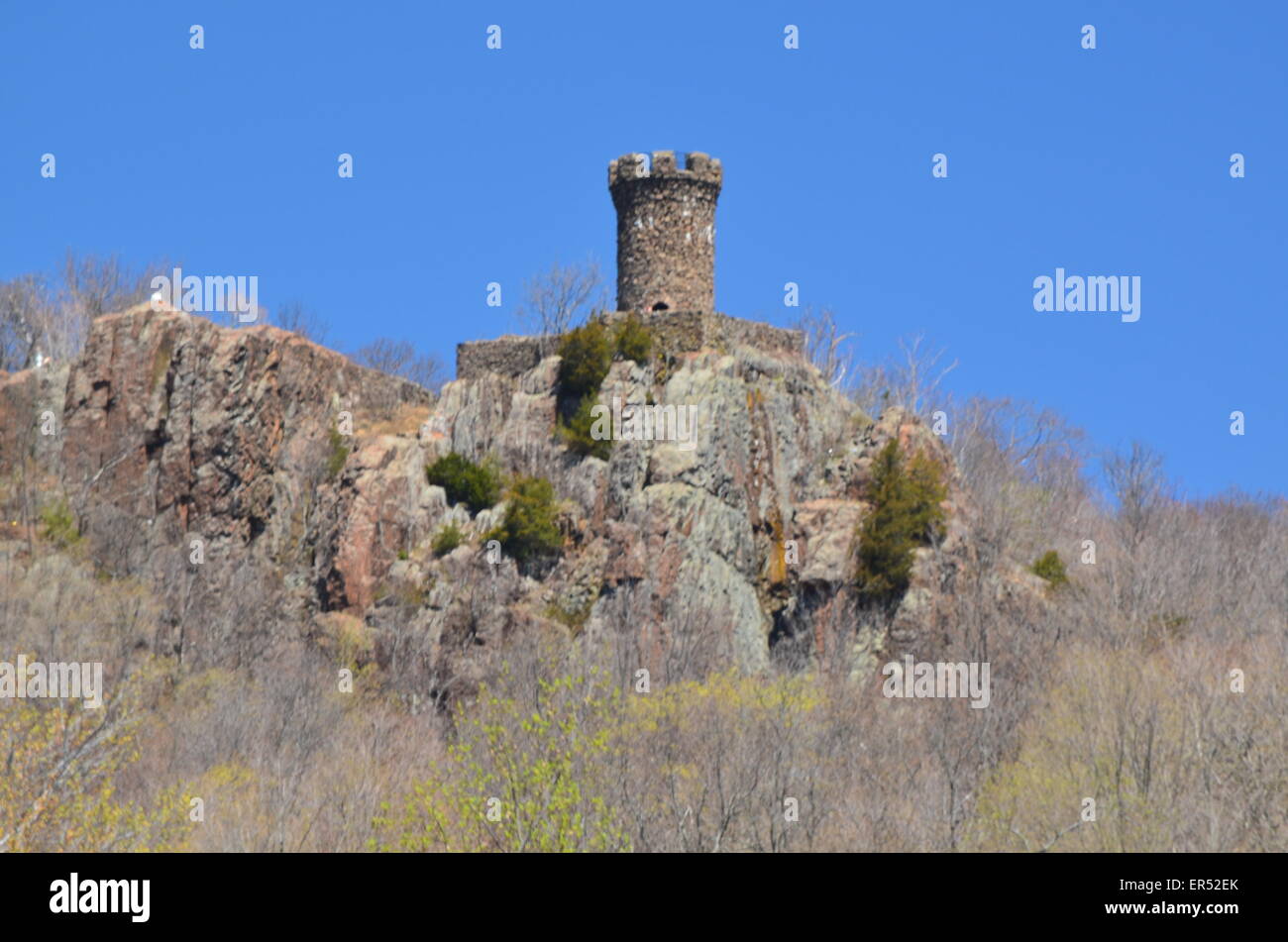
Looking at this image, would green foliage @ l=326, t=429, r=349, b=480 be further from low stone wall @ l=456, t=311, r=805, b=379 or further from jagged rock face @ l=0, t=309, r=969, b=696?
low stone wall @ l=456, t=311, r=805, b=379

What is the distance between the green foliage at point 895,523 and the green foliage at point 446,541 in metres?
11.2

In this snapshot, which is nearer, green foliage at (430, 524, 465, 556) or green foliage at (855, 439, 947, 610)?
green foliage at (855, 439, 947, 610)

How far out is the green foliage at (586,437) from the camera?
6209 cm

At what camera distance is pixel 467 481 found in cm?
6197

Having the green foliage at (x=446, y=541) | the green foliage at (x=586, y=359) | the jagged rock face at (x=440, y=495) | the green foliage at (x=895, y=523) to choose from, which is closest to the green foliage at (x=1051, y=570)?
the jagged rock face at (x=440, y=495)

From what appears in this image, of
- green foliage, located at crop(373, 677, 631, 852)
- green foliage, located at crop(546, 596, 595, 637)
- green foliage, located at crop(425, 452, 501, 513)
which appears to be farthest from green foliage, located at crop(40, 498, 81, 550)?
green foliage, located at crop(373, 677, 631, 852)

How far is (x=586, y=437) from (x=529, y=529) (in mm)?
3514

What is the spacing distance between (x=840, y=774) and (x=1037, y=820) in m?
5.17

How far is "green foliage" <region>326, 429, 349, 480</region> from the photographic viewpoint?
64.1m

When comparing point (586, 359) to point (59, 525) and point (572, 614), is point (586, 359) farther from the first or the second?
point (59, 525)

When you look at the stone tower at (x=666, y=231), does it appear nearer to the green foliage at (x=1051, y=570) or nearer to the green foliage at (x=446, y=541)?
the green foliage at (x=446, y=541)

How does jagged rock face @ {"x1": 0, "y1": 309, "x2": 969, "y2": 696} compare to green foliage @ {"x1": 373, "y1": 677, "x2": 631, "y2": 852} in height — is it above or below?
above

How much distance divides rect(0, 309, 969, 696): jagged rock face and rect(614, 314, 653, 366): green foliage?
13.7 inches
